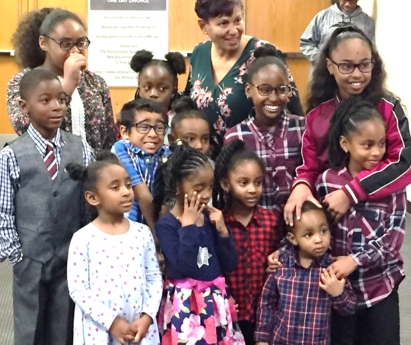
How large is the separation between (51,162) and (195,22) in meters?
4.35

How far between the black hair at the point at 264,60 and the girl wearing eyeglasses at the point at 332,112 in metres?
0.14

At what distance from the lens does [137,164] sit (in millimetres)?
2059

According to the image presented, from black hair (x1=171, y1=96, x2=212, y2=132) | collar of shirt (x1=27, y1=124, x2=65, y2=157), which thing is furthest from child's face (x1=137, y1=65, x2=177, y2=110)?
collar of shirt (x1=27, y1=124, x2=65, y2=157)

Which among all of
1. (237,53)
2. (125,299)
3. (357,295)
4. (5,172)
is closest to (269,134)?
(237,53)

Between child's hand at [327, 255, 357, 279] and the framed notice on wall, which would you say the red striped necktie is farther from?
the framed notice on wall

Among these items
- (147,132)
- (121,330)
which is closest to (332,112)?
(147,132)

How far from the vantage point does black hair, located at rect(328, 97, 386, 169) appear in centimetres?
188

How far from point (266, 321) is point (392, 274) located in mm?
455

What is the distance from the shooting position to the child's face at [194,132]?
2.16 meters

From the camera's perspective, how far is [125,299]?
180 centimetres

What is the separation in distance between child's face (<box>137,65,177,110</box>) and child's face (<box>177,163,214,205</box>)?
59cm

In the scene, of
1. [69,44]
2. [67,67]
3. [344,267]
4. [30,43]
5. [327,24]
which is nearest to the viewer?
[344,267]

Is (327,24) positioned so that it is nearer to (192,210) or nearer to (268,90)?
(268,90)

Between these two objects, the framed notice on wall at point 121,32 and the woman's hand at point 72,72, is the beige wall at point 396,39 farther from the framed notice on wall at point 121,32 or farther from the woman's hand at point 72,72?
the woman's hand at point 72,72
